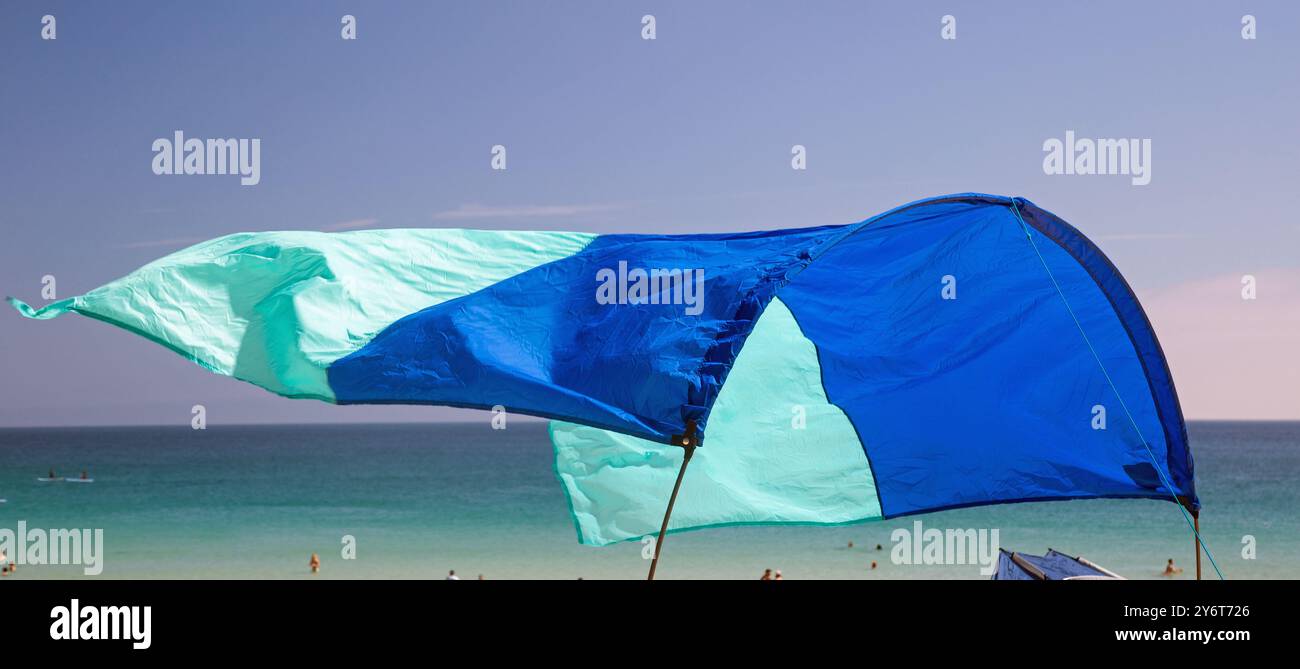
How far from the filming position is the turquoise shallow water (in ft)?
74.3

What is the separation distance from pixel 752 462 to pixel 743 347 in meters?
0.75

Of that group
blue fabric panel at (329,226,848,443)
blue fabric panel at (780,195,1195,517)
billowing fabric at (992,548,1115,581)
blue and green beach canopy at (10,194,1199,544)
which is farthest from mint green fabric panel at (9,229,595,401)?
billowing fabric at (992,548,1115,581)

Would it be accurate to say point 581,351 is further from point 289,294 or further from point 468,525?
point 468,525

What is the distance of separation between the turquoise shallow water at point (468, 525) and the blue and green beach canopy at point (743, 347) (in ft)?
2.66

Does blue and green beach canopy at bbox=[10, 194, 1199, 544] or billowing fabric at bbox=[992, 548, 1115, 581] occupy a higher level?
blue and green beach canopy at bbox=[10, 194, 1199, 544]

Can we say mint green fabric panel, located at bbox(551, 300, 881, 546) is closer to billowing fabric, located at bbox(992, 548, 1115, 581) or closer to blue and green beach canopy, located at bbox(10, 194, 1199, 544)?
blue and green beach canopy, located at bbox(10, 194, 1199, 544)

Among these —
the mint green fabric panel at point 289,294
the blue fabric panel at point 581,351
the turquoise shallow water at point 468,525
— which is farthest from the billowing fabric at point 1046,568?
the mint green fabric panel at point 289,294

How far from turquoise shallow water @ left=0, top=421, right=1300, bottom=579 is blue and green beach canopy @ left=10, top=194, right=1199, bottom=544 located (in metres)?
0.81

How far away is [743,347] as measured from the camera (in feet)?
22.8

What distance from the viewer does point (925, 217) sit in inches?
253

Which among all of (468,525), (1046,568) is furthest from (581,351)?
(468,525)
